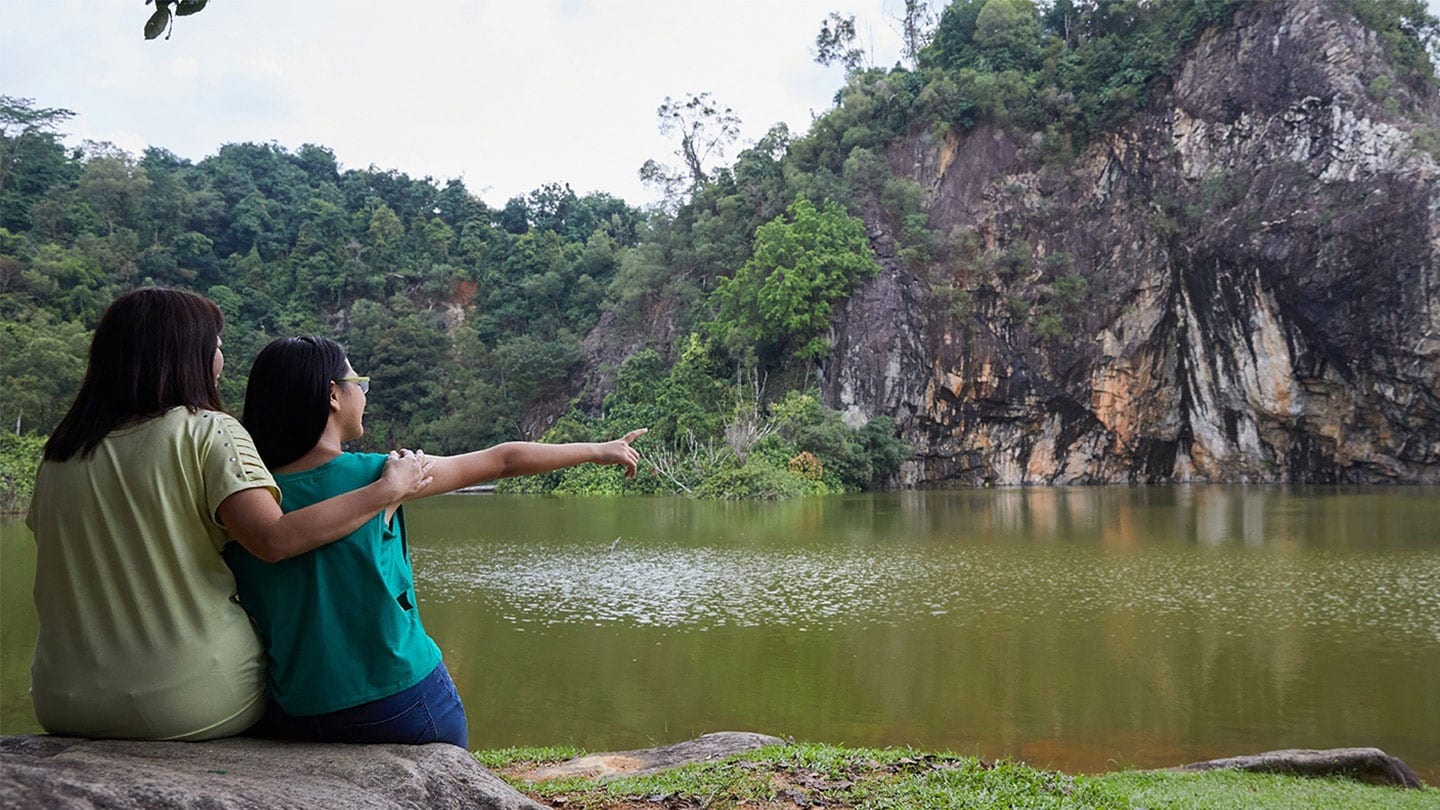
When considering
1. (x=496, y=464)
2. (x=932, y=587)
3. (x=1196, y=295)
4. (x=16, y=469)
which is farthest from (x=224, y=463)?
(x=1196, y=295)

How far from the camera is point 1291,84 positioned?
2611cm

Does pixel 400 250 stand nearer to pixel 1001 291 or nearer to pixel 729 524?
pixel 1001 291

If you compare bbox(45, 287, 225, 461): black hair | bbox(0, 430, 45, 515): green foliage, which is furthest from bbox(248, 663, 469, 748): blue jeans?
bbox(0, 430, 45, 515): green foliage

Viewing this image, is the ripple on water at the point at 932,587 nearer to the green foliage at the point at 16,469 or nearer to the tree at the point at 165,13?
the tree at the point at 165,13

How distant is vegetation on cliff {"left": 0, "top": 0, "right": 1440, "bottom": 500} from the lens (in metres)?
26.7

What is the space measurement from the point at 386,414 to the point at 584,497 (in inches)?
516

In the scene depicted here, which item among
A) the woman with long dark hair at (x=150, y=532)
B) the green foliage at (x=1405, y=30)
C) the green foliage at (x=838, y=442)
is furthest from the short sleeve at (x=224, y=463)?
the green foliage at (x=1405, y=30)

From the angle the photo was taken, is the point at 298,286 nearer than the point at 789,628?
No

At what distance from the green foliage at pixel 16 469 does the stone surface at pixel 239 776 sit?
800 inches

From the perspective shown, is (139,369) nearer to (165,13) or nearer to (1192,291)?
(165,13)

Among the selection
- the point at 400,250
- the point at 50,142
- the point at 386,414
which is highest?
the point at 50,142

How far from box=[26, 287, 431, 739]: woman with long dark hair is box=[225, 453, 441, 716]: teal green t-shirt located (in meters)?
0.07

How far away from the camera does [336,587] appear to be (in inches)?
76.4

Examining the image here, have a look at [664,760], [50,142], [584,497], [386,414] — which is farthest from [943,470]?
[50,142]
